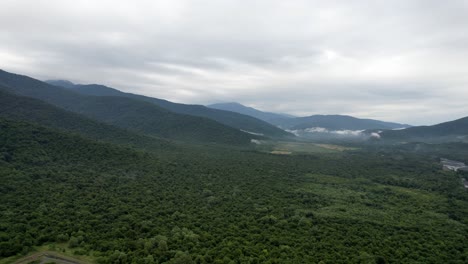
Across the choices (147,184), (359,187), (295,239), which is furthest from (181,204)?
(359,187)

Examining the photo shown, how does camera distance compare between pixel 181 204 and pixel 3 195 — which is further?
pixel 181 204

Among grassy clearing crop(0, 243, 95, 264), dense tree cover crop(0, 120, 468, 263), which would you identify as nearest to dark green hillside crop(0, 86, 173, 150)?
dense tree cover crop(0, 120, 468, 263)

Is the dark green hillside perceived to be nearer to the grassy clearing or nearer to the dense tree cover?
the dense tree cover

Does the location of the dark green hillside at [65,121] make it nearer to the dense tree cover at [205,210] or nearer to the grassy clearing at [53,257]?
the dense tree cover at [205,210]

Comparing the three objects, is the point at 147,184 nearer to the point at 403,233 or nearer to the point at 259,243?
the point at 259,243

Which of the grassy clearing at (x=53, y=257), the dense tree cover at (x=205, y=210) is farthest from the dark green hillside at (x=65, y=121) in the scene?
the grassy clearing at (x=53, y=257)
